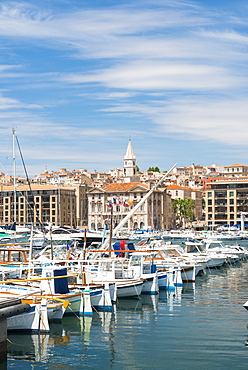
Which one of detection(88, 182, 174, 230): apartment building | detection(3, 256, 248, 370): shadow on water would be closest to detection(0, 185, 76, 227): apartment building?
detection(88, 182, 174, 230): apartment building

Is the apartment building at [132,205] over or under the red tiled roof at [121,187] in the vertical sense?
under

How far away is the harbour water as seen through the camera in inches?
688

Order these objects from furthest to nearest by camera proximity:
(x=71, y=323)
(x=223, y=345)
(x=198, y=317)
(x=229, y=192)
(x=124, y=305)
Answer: (x=229, y=192), (x=124, y=305), (x=198, y=317), (x=71, y=323), (x=223, y=345)

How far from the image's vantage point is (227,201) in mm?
160250

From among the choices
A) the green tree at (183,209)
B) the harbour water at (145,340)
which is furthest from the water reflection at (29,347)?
the green tree at (183,209)

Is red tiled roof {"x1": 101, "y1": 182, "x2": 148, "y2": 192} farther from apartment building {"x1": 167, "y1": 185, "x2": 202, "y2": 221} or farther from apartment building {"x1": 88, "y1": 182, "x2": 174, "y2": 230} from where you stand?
apartment building {"x1": 167, "y1": 185, "x2": 202, "y2": 221}

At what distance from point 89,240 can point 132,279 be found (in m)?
50.3

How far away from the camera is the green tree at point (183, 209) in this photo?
17100 cm

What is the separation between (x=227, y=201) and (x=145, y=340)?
14250 centimetres

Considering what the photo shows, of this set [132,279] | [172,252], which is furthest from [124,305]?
[172,252]

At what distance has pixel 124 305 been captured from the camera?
27891 mm

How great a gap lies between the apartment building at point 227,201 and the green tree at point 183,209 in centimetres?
895

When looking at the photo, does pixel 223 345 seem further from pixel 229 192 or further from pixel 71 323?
pixel 229 192

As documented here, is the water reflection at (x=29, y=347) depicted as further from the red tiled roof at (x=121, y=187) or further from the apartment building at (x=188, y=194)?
the apartment building at (x=188, y=194)
